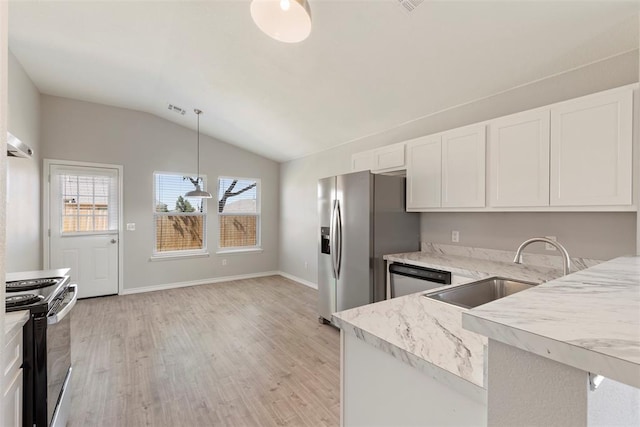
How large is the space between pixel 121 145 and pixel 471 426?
19.3 feet

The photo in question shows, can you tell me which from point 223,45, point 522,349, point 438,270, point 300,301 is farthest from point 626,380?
point 300,301

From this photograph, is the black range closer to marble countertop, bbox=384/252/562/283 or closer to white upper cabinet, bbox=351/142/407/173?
marble countertop, bbox=384/252/562/283

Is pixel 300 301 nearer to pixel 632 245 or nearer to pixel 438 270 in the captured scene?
pixel 438 270

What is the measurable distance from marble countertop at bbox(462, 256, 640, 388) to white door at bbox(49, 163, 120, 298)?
5707mm

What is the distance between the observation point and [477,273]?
224 cm

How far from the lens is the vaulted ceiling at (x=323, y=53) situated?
208 centimetres

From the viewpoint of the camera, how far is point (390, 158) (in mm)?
3432

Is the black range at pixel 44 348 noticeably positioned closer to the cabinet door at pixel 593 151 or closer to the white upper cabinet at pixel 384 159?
the white upper cabinet at pixel 384 159

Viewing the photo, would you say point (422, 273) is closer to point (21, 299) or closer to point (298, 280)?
point (21, 299)

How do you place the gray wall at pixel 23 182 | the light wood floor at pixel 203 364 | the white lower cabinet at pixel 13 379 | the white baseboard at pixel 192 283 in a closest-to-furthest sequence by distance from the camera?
the white lower cabinet at pixel 13 379
the light wood floor at pixel 203 364
the gray wall at pixel 23 182
the white baseboard at pixel 192 283

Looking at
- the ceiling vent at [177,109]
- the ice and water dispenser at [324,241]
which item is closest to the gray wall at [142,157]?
the ceiling vent at [177,109]

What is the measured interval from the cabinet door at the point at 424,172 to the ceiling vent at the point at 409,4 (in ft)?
4.01

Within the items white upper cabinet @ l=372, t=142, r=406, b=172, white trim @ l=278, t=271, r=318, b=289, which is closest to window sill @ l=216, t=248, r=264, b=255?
white trim @ l=278, t=271, r=318, b=289

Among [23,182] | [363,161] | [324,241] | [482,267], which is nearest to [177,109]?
[23,182]
